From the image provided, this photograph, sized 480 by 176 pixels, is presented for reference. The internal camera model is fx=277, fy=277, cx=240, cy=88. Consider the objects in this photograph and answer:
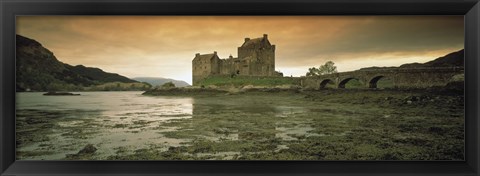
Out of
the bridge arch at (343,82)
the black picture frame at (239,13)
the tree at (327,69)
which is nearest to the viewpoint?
the black picture frame at (239,13)

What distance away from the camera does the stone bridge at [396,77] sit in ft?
9.71

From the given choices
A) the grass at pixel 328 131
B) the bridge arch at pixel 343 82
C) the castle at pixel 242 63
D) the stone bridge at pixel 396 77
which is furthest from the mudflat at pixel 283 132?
the castle at pixel 242 63

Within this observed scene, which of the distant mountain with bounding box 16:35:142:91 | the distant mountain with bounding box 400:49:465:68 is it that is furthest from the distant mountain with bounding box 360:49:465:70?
the distant mountain with bounding box 16:35:142:91

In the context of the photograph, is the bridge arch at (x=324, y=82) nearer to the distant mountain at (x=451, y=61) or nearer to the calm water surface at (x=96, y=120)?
the distant mountain at (x=451, y=61)

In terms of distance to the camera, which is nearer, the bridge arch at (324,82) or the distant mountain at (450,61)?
the distant mountain at (450,61)

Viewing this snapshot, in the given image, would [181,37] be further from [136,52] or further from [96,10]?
[96,10]

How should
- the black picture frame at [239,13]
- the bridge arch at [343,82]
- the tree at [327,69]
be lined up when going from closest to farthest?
the black picture frame at [239,13], the tree at [327,69], the bridge arch at [343,82]

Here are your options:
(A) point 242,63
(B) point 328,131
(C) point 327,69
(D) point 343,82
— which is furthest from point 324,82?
(A) point 242,63

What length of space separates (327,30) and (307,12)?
13.0 inches

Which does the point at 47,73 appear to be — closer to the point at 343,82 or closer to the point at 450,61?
the point at 343,82

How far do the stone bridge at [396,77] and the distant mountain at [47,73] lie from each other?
226 cm

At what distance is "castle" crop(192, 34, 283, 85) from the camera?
312 centimetres

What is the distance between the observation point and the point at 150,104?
324 centimetres

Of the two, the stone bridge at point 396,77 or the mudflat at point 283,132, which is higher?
the stone bridge at point 396,77
